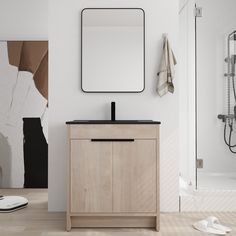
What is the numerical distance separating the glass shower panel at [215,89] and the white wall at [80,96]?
1.11 m

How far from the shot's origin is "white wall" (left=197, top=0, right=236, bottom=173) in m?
4.49

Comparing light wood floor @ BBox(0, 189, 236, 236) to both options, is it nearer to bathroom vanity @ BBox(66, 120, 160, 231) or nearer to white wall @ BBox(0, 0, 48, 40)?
bathroom vanity @ BBox(66, 120, 160, 231)

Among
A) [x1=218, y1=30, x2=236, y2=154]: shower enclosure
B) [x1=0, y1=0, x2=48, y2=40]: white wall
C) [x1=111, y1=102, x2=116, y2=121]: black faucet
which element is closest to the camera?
[x1=111, y1=102, x2=116, y2=121]: black faucet

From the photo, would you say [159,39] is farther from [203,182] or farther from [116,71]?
[203,182]

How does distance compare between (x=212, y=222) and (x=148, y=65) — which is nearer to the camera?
(x=212, y=222)

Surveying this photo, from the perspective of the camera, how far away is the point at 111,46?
349cm

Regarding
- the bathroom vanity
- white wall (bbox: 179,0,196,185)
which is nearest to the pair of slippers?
the bathroom vanity

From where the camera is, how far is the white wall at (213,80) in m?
4.49

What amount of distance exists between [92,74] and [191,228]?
5.53 feet

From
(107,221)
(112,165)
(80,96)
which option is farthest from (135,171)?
(80,96)

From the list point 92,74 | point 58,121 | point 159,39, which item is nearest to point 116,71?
point 92,74

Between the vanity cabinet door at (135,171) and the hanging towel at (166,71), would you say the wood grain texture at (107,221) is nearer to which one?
the vanity cabinet door at (135,171)

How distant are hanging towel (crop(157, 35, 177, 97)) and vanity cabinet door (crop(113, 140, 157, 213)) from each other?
2.38 ft

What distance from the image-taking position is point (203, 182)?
3.87 metres
